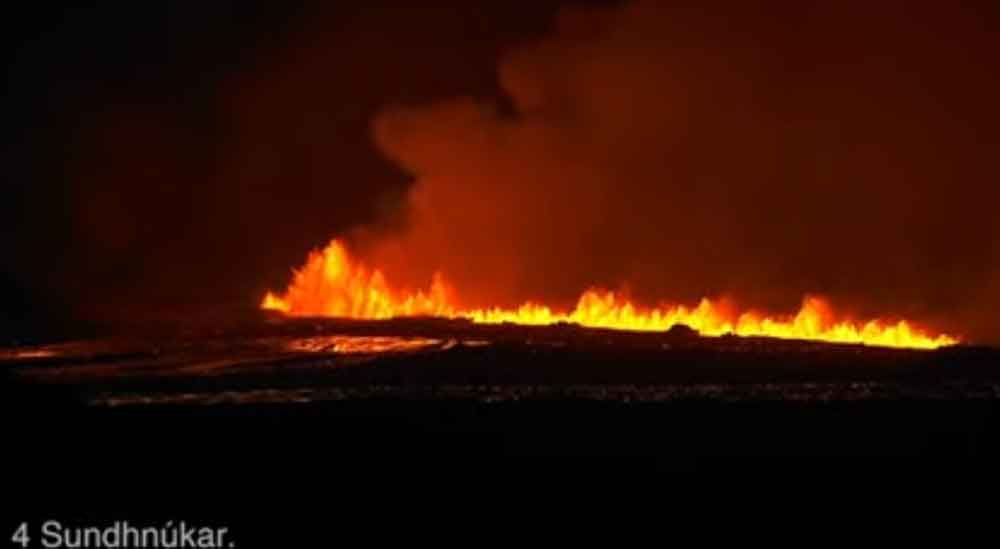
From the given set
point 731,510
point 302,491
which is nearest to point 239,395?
point 302,491

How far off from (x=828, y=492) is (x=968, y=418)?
14815 mm

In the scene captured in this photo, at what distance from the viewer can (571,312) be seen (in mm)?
103375

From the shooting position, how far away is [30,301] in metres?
97.6

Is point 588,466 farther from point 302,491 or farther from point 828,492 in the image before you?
point 302,491

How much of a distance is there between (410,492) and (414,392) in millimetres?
20640

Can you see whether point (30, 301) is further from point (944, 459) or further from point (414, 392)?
point (944, 459)

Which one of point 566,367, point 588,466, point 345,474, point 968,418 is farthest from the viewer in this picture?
point 566,367

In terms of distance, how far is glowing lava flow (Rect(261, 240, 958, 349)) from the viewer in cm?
8544

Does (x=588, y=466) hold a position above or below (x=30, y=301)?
below

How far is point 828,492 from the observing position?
36062mm

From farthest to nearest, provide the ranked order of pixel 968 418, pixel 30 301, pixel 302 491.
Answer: pixel 30 301 → pixel 968 418 → pixel 302 491

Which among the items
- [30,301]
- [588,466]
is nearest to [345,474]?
[588,466]

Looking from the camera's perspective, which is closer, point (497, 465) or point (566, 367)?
point (497, 465)

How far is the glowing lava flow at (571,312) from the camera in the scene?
85.4 meters
